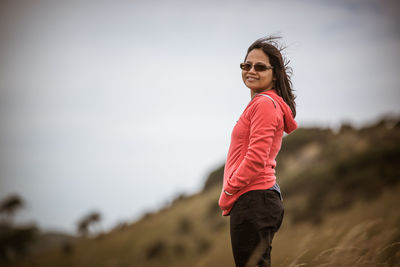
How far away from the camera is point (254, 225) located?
1.68 m

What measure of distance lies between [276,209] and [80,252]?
1639 centimetres

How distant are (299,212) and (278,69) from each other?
342 inches

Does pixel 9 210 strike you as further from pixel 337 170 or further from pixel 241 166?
pixel 241 166

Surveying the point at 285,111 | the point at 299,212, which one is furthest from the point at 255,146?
the point at 299,212

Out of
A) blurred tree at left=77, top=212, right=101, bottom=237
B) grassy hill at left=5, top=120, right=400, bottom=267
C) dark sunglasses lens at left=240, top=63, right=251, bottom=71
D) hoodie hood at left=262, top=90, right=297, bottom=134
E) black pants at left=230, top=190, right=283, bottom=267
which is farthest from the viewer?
blurred tree at left=77, top=212, right=101, bottom=237

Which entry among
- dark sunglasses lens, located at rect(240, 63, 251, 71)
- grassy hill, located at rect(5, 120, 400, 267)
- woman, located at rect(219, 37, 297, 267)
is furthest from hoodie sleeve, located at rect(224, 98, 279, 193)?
grassy hill, located at rect(5, 120, 400, 267)

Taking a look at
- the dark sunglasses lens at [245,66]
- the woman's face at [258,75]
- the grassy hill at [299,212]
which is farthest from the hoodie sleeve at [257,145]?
the grassy hill at [299,212]

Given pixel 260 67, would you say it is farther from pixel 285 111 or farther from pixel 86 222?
pixel 86 222

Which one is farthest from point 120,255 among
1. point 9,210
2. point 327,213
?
point 9,210

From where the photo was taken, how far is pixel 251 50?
2.10 metres

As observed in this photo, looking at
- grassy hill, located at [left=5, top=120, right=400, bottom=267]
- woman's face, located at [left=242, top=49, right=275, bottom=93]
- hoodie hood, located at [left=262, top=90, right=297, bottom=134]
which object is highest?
woman's face, located at [left=242, top=49, right=275, bottom=93]

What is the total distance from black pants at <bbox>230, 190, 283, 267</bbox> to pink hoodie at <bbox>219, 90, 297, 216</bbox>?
7cm

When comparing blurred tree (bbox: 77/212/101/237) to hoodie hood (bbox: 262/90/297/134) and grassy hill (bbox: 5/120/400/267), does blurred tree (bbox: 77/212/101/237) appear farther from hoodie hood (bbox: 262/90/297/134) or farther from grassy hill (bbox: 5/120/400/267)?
hoodie hood (bbox: 262/90/297/134)

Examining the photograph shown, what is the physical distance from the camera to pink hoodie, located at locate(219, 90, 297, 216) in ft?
5.62
